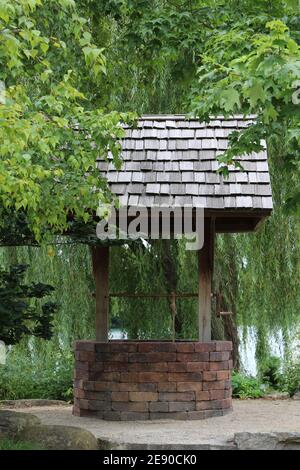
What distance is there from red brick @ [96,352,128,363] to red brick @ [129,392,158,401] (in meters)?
0.41

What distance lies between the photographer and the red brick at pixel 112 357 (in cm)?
1018

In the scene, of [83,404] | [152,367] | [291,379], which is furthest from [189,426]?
[291,379]

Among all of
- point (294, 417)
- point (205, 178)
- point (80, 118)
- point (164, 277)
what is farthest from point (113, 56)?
point (294, 417)

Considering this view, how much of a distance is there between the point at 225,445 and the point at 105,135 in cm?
326

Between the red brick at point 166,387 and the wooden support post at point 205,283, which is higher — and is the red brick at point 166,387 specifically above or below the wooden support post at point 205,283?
below

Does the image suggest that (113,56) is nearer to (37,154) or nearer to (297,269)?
(37,154)

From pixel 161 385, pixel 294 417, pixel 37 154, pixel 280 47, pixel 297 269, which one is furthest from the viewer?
pixel 297 269

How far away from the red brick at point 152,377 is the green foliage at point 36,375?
3218mm

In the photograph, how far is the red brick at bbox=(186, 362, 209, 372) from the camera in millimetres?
10156

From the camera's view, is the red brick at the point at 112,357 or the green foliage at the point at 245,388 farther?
the green foliage at the point at 245,388

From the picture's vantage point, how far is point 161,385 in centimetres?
1010

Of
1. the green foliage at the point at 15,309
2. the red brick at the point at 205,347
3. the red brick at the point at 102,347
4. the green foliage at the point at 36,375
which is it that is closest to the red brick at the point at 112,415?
the red brick at the point at 102,347

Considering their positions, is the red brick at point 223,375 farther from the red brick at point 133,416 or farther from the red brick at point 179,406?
the red brick at point 133,416
